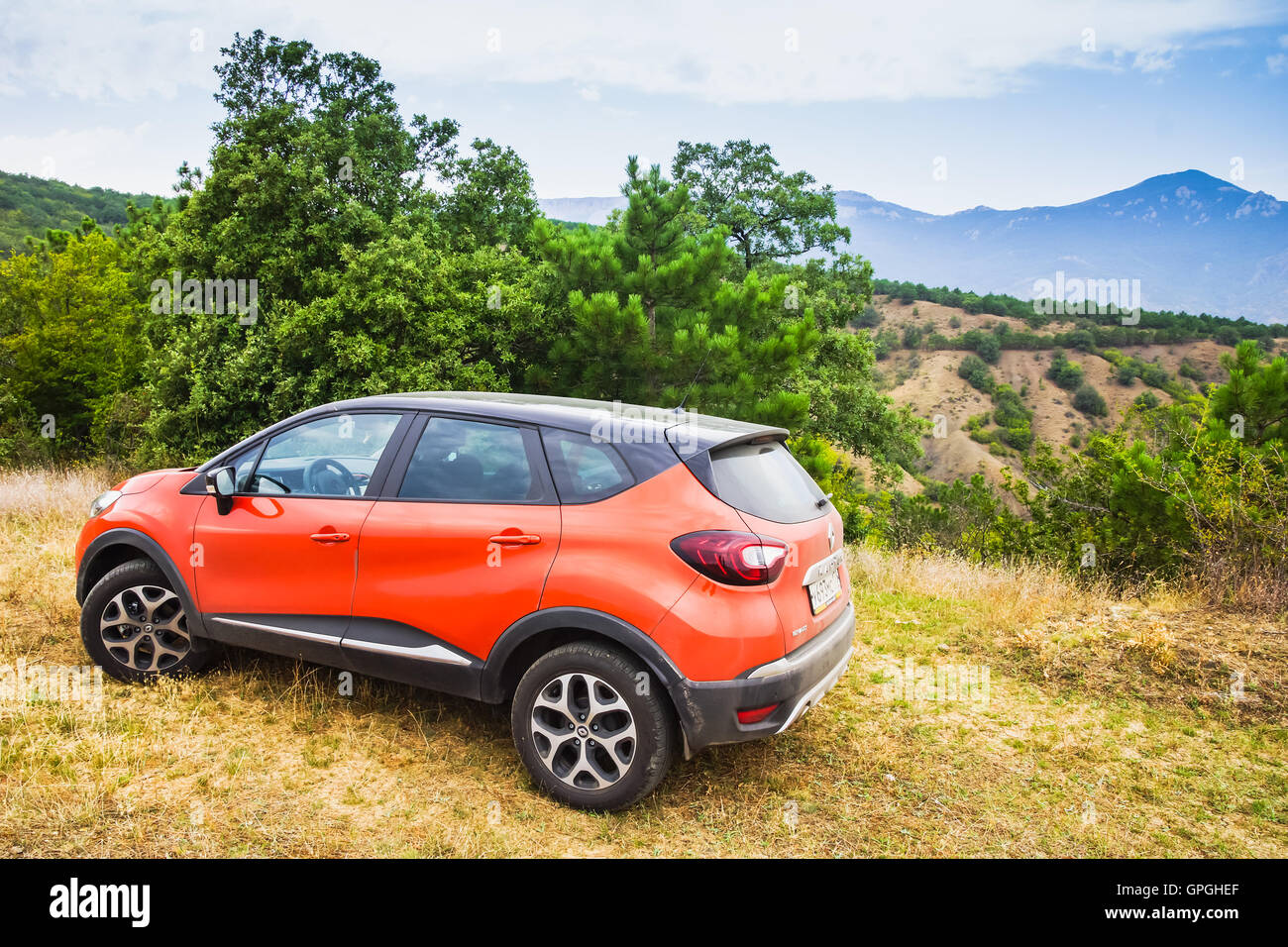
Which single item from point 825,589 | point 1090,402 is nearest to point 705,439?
point 825,589

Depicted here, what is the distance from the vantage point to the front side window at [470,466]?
340cm

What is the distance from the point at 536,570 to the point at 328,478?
1.45m

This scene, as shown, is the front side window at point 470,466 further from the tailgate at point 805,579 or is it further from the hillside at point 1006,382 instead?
the hillside at point 1006,382

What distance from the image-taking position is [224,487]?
3.99m

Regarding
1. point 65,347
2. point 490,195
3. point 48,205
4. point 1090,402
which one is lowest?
point 1090,402

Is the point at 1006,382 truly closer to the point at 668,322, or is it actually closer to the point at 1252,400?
the point at 668,322

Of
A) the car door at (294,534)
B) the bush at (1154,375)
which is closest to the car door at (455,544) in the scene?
the car door at (294,534)

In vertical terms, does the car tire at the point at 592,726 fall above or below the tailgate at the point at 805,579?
below

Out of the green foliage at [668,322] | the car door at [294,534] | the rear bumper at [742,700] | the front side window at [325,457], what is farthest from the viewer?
the green foliage at [668,322]

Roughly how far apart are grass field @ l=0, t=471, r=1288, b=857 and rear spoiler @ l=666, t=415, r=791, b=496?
1462 millimetres

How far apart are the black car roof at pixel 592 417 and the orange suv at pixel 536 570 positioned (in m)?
0.02

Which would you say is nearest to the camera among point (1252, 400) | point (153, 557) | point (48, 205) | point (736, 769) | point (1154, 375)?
point (736, 769)
